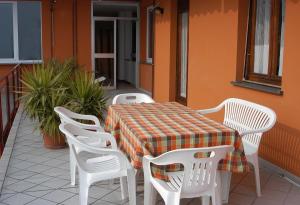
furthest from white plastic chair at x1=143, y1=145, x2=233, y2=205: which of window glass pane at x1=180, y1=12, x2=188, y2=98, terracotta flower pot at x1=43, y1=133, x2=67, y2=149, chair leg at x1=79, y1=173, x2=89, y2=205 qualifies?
window glass pane at x1=180, y1=12, x2=188, y2=98

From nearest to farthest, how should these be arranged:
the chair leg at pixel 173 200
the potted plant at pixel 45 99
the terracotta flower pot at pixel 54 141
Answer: the chair leg at pixel 173 200, the potted plant at pixel 45 99, the terracotta flower pot at pixel 54 141

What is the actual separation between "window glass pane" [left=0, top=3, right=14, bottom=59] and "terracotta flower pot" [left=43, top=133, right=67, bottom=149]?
6782mm

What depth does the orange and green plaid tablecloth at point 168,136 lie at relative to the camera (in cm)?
312

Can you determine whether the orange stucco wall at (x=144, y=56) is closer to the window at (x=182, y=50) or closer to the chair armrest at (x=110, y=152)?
the window at (x=182, y=50)

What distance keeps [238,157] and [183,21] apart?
553cm

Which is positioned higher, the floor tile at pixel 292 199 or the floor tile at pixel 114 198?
the floor tile at pixel 292 199

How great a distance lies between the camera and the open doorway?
12180 millimetres

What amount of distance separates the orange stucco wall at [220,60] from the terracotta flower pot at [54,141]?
239 centimetres

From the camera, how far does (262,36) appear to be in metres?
5.31

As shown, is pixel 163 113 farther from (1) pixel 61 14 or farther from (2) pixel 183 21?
(1) pixel 61 14

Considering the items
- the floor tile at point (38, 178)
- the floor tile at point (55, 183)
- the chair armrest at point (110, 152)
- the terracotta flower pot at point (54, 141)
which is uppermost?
the chair armrest at point (110, 152)

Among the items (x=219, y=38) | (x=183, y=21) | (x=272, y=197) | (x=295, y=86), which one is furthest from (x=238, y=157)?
(x=183, y=21)

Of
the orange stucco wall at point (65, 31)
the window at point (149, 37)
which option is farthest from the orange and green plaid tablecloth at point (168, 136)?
the orange stucco wall at point (65, 31)

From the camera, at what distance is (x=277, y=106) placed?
4.72m
